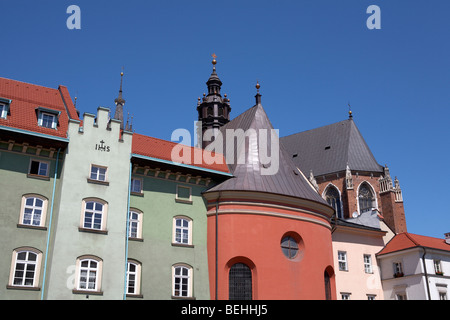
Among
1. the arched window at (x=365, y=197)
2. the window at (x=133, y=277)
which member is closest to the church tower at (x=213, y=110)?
the arched window at (x=365, y=197)

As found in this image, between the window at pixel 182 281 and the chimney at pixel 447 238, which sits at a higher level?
the chimney at pixel 447 238

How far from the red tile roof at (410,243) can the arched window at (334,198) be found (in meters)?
19.2

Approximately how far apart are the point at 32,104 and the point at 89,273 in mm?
8822

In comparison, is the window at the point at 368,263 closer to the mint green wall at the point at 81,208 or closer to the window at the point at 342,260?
the window at the point at 342,260

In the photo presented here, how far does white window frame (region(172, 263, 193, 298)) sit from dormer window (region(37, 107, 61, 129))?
9.12 m

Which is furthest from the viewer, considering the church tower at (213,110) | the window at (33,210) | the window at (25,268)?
the church tower at (213,110)

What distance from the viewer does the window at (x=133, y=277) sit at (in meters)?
22.3

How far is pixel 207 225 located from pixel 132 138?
627 cm

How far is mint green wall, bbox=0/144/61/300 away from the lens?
64.6 feet

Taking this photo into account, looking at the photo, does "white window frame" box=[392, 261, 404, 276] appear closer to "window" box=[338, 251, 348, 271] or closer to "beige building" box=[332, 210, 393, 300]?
"beige building" box=[332, 210, 393, 300]

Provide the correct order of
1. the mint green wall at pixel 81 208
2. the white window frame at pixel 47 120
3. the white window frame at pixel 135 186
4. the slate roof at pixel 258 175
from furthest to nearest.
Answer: the slate roof at pixel 258 175, the white window frame at pixel 135 186, the white window frame at pixel 47 120, the mint green wall at pixel 81 208

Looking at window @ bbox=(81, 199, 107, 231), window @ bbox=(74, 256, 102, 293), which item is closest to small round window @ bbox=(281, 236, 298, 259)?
window @ bbox=(81, 199, 107, 231)
